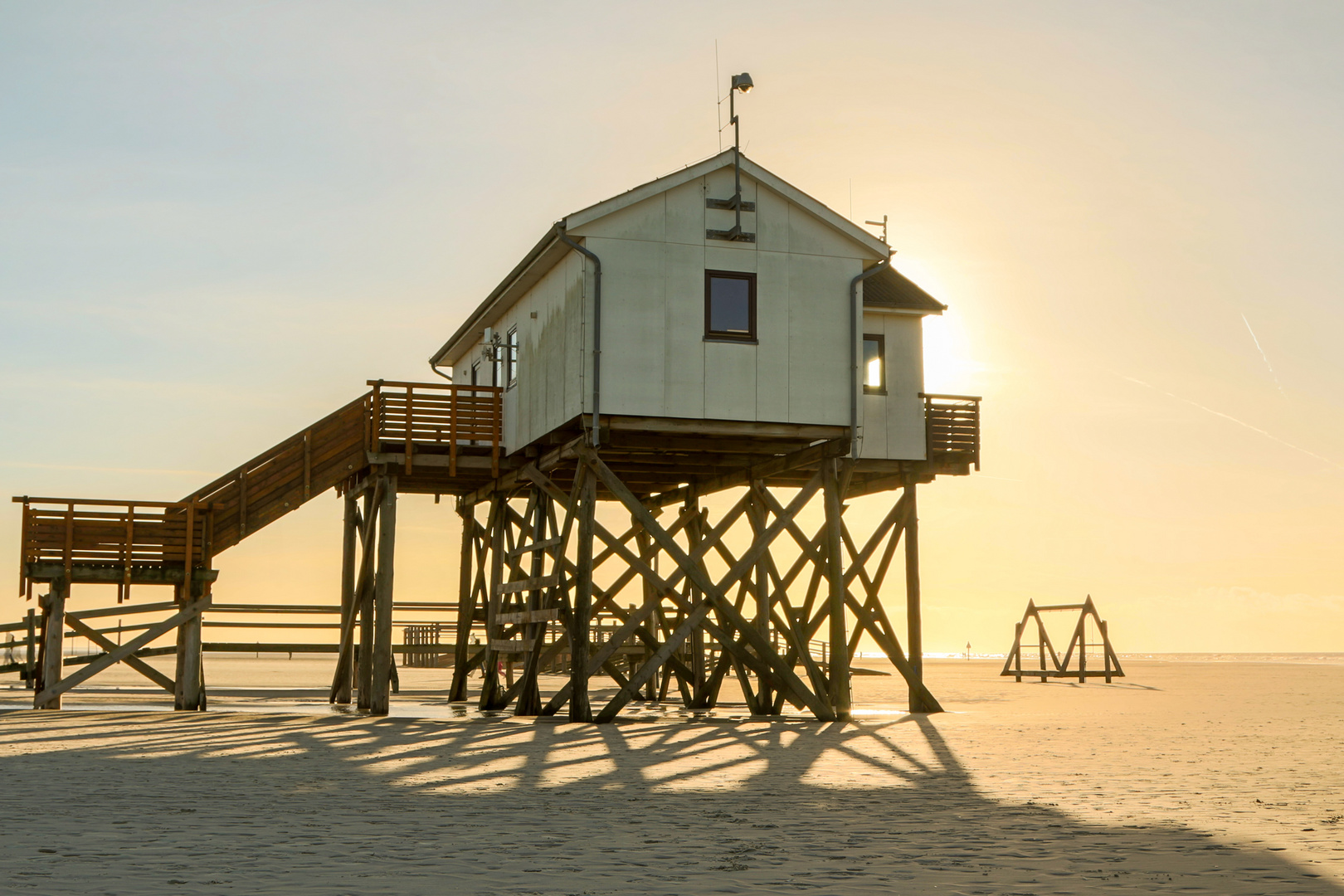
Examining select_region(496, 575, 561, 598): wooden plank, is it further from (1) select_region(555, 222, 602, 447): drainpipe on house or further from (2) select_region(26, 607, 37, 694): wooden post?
(2) select_region(26, 607, 37, 694): wooden post

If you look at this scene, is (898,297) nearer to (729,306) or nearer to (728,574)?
(729,306)

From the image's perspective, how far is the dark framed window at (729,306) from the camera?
20281mm

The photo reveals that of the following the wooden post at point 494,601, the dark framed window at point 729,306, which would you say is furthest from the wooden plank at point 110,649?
the dark framed window at point 729,306

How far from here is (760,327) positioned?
20.4 metres

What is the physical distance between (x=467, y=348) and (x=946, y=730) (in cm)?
1398

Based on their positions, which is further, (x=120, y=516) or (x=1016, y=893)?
(x=120, y=516)

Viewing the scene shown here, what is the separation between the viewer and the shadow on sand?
23.6 ft

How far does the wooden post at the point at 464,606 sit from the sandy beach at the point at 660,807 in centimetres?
573

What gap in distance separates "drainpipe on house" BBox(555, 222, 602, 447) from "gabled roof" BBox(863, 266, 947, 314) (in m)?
6.18

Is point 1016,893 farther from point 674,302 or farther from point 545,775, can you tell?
point 674,302

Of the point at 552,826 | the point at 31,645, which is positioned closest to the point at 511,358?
the point at 31,645

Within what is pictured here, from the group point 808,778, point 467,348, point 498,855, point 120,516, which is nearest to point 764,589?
point 467,348

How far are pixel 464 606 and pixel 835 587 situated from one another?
7.71 metres

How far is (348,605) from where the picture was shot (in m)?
25.9
